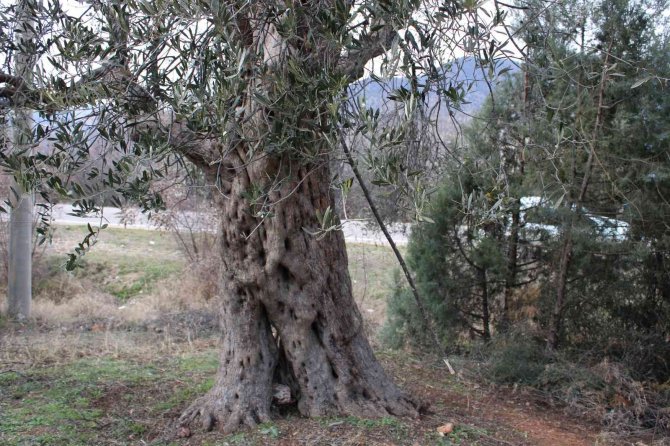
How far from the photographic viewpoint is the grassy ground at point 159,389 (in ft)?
16.0

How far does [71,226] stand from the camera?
16.9 metres

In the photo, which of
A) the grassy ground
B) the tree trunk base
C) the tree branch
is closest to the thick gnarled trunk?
the tree trunk base

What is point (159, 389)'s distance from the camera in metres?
6.21

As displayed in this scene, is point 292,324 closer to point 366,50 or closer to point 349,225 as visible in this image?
point 349,225

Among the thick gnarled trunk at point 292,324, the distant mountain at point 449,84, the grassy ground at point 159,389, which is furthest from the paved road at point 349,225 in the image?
the grassy ground at point 159,389

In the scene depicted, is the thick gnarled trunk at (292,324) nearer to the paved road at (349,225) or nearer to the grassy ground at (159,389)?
the grassy ground at (159,389)

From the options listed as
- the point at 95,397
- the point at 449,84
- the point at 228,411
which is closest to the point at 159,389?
the point at 95,397

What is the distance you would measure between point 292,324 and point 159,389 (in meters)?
1.90

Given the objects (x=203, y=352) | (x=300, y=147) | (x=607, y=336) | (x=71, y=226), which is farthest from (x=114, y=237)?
(x=300, y=147)

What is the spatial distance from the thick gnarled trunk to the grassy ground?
0.20 metres

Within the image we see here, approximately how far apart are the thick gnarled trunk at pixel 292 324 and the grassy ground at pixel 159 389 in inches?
7.9

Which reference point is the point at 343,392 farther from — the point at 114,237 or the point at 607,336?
the point at 114,237

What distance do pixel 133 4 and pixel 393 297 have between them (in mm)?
6247

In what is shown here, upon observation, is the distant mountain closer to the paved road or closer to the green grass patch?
the paved road
